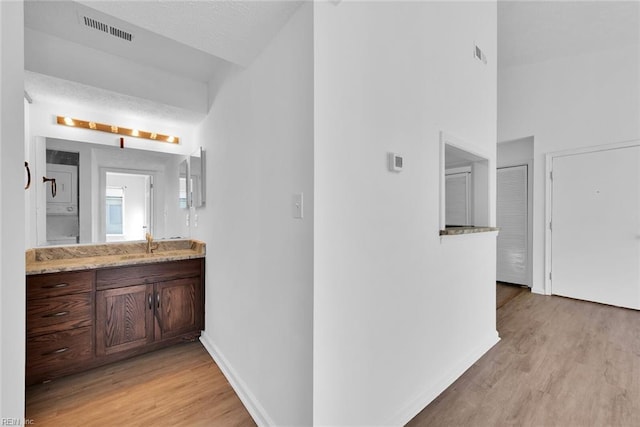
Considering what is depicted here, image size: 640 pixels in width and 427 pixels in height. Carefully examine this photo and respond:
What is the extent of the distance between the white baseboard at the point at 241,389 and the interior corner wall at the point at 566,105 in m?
4.63

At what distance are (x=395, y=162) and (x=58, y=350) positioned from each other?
109 inches

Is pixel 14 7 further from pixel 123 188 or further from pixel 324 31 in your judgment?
pixel 123 188

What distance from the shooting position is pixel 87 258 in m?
2.40

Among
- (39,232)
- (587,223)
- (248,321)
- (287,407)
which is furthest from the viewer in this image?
(587,223)

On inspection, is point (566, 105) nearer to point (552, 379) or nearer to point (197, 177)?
point (552, 379)

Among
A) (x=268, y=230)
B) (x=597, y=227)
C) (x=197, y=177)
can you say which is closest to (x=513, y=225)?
(x=597, y=227)

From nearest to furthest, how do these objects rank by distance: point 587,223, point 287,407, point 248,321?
point 287,407
point 248,321
point 587,223

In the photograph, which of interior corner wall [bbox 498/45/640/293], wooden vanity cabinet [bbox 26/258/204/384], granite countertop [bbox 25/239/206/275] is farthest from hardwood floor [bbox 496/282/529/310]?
granite countertop [bbox 25/239/206/275]

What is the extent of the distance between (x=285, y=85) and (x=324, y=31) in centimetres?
31

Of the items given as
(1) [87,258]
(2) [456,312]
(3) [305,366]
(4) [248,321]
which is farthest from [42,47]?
(2) [456,312]

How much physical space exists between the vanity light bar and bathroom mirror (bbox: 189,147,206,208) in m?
0.36

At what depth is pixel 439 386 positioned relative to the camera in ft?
6.17

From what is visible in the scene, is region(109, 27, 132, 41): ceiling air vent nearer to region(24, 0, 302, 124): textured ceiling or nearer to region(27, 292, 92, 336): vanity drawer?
region(24, 0, 302, 124): textured ceiling

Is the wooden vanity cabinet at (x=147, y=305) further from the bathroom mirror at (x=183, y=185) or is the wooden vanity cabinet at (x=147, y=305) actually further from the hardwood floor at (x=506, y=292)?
the hardwood floor at (x=506, y=292)
